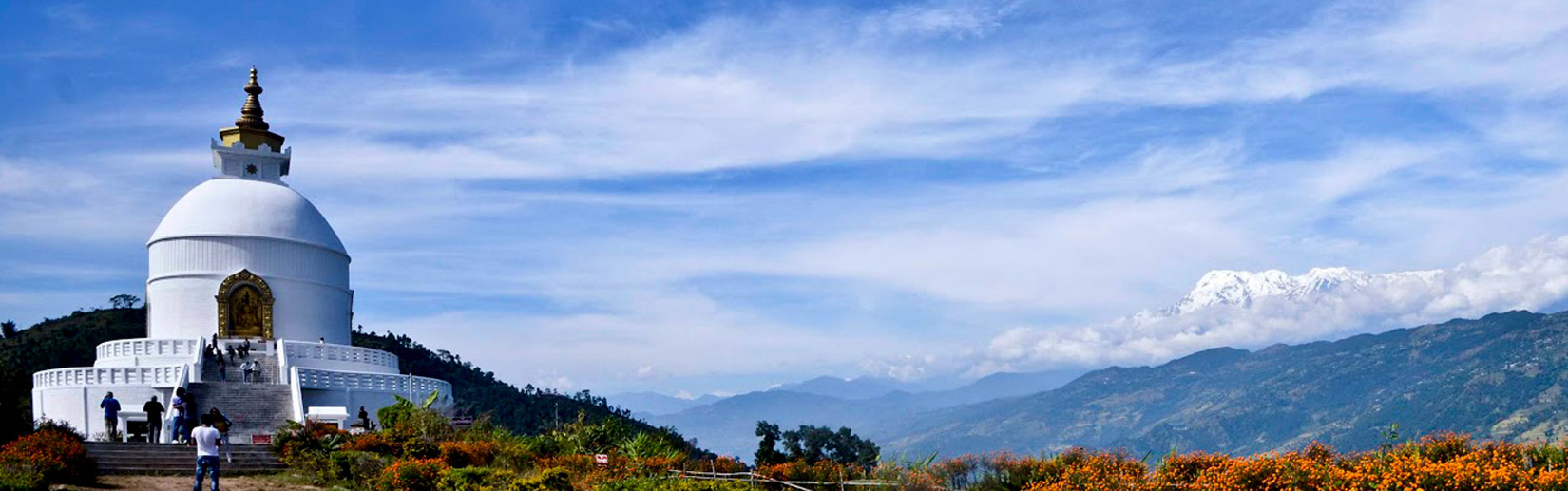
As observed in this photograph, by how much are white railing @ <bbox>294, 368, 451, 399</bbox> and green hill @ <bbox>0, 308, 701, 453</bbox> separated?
836cm

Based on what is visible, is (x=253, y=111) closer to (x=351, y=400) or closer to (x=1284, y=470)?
(x=351, y=400)

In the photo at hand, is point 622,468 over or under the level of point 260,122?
under

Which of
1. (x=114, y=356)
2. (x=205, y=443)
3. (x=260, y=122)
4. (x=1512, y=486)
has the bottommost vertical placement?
(x=1512, y=486)

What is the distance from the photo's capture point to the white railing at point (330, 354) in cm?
4372

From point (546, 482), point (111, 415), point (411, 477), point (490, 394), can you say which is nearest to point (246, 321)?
point (111, 415)

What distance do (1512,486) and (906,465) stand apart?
838cm

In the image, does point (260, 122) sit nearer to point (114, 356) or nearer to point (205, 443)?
point (114, 356)

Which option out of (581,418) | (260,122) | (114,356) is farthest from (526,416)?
(581,418)

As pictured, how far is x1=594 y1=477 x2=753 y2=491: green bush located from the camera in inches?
838

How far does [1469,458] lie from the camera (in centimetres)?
1761

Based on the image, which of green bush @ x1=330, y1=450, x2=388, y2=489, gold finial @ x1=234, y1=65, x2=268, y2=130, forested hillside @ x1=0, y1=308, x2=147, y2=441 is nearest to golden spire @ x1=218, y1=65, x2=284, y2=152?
gold finial @ x1=234, y1=65, x2=268, y2=130

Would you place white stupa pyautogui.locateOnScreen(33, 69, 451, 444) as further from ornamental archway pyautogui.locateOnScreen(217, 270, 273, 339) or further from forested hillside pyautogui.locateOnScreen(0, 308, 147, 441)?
forested hillside pyautogui.locateOnScreen(0, 308, 147, 441)

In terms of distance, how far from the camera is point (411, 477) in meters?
24.4

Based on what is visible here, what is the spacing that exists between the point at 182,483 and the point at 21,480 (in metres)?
4.92
